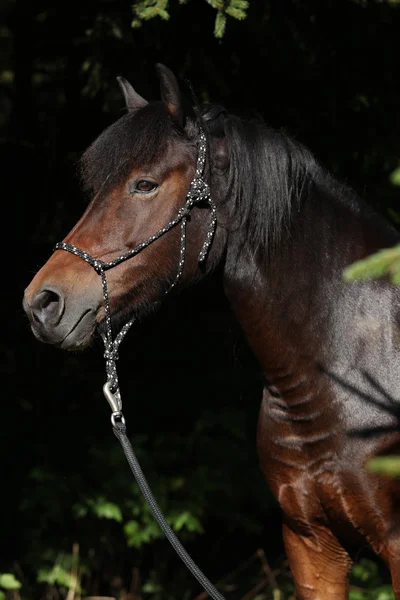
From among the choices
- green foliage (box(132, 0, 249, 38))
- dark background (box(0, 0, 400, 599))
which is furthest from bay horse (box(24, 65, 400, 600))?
dark background (box(0, 0, 400, 599))

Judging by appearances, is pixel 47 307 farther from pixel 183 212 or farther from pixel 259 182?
pixel 259 182

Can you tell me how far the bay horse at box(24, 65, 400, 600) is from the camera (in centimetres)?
255

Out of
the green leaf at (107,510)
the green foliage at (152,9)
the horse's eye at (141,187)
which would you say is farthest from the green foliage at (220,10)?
the green leaf at (107,510)

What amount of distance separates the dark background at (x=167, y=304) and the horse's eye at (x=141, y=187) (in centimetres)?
176

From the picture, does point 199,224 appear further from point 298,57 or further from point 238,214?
point 298,57

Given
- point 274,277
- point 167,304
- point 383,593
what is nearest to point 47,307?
point 274,277

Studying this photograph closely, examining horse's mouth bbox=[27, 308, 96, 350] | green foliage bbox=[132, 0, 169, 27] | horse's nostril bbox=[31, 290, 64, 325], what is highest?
green foliage bbox=[132, 0, 169, 27]

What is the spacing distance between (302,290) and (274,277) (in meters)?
0.11

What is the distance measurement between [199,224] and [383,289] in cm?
67

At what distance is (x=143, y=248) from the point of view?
2.58 m

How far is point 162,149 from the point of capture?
103 inches

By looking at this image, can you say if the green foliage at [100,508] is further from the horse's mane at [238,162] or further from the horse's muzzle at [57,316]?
the horse's mane at [238,162]

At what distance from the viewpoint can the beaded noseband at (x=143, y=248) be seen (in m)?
2.53

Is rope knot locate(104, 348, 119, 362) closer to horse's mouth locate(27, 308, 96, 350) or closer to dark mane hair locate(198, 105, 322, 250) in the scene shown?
horse's mouth locate(27, 308, 96, 350)
